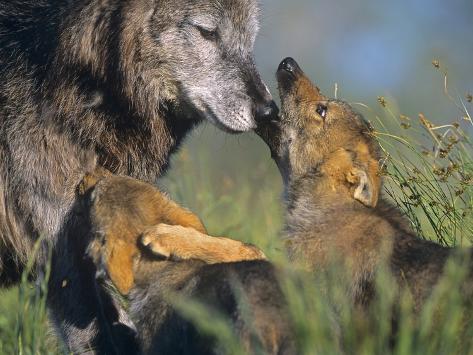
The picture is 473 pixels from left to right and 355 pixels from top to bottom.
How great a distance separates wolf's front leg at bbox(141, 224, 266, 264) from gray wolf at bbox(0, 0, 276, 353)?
0.72 meters

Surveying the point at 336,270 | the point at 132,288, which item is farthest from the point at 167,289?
the point at 336,270

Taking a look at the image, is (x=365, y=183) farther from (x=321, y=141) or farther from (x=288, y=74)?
(x=288, y=74)

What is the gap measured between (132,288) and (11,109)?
1.63 m

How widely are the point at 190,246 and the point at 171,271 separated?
0.65ft

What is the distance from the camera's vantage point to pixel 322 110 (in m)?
6.55

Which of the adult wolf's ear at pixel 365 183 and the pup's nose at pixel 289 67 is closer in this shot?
the adult wolf's ear at pixel 365 183

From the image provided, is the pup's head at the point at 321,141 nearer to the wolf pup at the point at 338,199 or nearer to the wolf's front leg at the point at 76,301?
the wolf pup at the point at 338,199

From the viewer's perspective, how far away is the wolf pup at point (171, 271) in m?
4.77

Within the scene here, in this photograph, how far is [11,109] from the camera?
259 inches

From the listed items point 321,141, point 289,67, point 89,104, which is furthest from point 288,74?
point 89,104

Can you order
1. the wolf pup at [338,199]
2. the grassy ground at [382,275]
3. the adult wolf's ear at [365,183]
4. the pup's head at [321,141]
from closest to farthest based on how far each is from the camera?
the grassy ground at [382,275], the wolf pup at [338,199], the adult wolf's ear at [365,183], the pup's head at [321,141]

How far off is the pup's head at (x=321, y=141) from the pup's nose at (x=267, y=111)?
0.07 meters

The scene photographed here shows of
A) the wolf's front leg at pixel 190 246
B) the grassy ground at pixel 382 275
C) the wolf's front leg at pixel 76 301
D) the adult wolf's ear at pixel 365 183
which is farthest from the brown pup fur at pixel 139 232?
the adult wolf's ear at pixel 365 183

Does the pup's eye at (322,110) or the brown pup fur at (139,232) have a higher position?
the pup's eye at (322,110)
